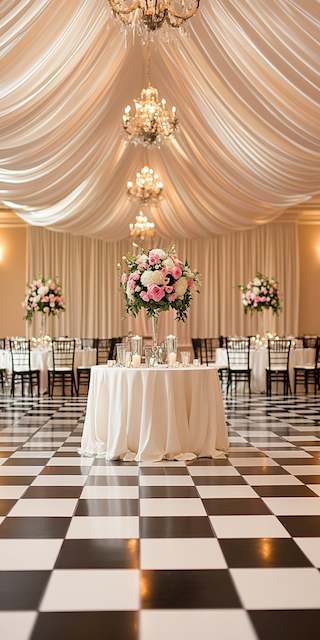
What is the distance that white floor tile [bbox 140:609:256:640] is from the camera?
2648 millimetres

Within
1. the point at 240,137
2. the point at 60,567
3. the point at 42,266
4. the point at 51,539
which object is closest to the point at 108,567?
the point at 60,567

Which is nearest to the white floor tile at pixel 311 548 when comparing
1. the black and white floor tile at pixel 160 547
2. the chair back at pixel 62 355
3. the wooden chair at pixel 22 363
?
the black and white floor tile at pixel 160 547

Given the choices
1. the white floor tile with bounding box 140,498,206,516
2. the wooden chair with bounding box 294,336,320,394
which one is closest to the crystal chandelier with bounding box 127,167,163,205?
the wooden chair with bounding box 294,336,320,394

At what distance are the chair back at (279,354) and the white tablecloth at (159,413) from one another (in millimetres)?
6434

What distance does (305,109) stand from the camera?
7.02 metres

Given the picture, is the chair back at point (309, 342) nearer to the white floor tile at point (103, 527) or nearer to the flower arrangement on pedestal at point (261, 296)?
the flower arrangement on pedestal at point (261, 296)

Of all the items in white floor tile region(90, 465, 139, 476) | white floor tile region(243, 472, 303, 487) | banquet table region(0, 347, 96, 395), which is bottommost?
white floor tile region(243, 472, 303, 487)

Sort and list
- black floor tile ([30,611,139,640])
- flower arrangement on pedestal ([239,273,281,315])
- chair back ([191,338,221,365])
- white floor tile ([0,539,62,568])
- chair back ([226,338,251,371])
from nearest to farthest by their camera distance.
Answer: black floor tile ([30,611,139,640])
white floor tile ([0,539,62,568])
chair back ([226,338,251,371])
flower arrangement on pedestal ([239,273,281,315])
chair back ([191,338,221,365])

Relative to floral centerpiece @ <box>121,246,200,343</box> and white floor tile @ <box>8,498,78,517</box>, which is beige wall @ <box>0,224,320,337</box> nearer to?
floral centerpiece @ <box>121,246,200,343</box>

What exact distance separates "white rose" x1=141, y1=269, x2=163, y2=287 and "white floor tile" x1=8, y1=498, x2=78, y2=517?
2.33 m

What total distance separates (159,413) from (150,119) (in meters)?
4.44

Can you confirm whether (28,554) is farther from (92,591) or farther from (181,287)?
(181,287)

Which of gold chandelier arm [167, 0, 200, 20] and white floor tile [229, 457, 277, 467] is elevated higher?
gold chandelier arm [167, 0, 200, 20]

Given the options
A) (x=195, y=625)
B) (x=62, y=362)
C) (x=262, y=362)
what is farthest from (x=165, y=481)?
(x=262, y=362)
